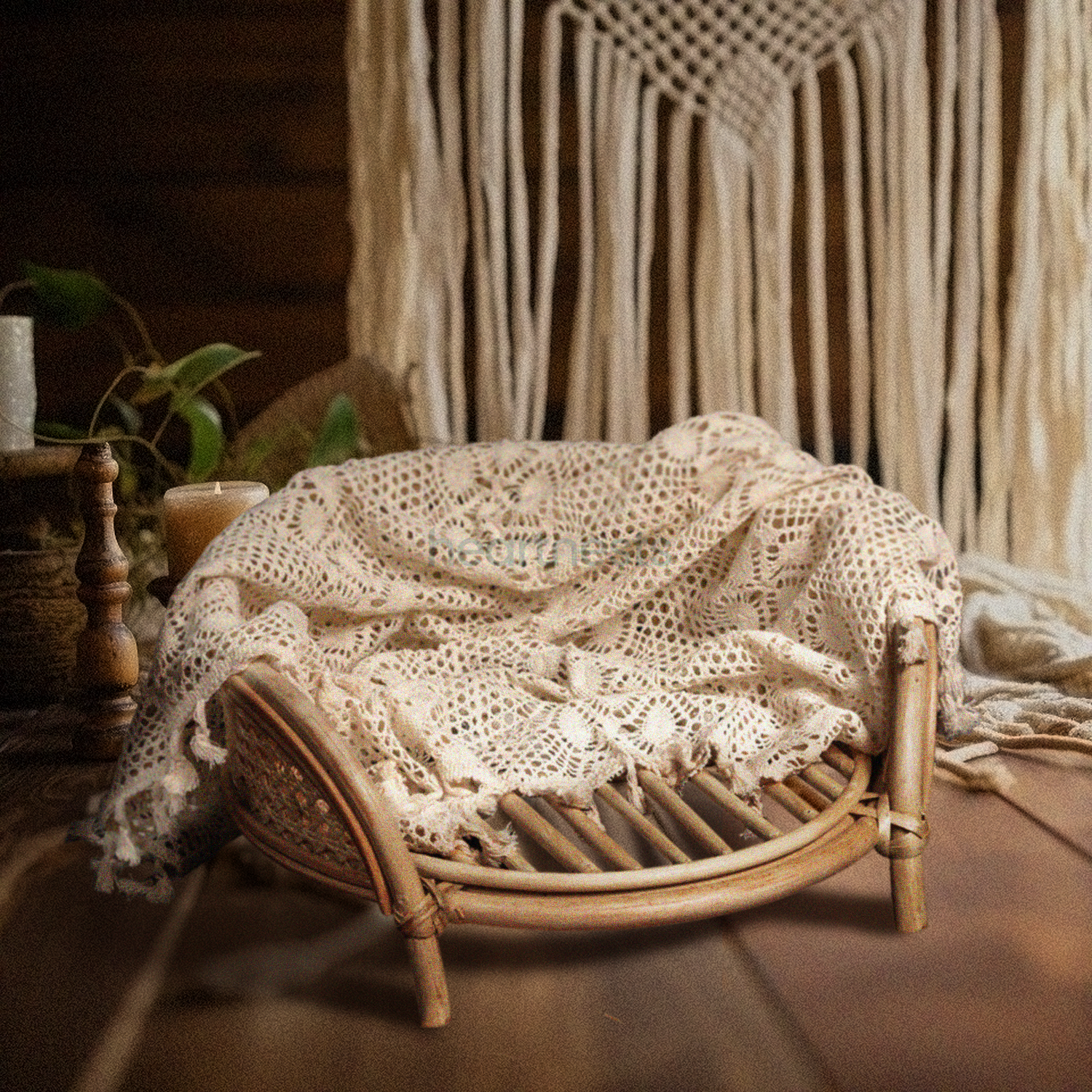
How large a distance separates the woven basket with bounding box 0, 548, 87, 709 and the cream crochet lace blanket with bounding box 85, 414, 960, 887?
0.39 meters

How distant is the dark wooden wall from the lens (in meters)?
1.85

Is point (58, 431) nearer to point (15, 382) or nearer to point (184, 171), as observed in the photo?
point (15, 382)

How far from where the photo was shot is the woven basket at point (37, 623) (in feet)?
4.88

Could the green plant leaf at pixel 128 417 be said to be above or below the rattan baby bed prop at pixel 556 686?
above

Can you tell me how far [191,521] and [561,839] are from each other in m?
0.54

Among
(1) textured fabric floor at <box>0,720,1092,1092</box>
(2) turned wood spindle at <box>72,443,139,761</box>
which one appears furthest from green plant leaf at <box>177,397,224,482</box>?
(1) textured fabric floor at <box>0,720,1092,1092</box>

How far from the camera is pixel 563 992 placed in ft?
3.18

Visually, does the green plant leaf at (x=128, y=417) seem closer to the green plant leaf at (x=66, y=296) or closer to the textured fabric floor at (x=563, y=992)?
the green plant leaf at (x=66, y=296)

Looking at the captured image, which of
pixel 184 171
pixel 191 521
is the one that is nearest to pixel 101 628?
pixel 191 521

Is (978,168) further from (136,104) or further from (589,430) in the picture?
(136,104)

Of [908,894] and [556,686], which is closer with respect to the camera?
[908,894]

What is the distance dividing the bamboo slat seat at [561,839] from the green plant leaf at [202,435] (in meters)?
0.65

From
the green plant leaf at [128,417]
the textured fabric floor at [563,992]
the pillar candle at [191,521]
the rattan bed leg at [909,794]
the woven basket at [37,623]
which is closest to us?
the textured fabric floor at [563,992]

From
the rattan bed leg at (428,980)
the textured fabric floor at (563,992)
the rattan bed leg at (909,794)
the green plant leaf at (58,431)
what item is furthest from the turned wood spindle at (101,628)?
the rattan bed leg at (909,794)
